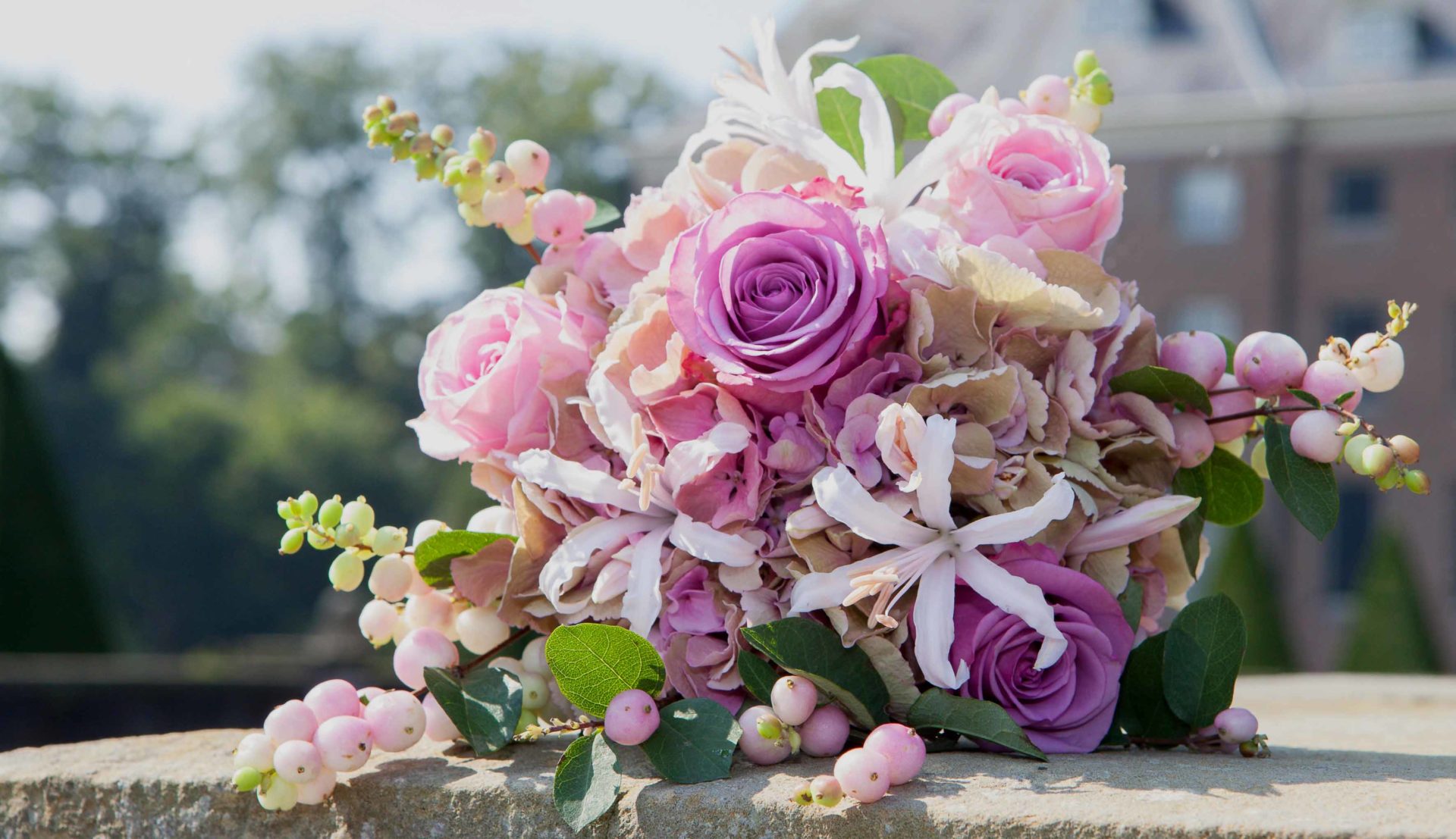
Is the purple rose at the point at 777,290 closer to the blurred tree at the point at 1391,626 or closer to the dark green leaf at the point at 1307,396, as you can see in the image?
the dark green leaf at the point at 1307,396

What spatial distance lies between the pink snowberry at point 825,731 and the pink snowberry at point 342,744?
41 cm

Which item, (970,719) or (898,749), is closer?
(898,749)

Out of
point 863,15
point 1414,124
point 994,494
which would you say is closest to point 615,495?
point 994,494

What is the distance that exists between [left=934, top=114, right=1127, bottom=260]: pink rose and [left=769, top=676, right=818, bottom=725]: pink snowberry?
481 mm

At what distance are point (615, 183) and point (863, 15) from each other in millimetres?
9657

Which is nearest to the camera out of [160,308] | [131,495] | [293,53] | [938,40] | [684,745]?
[684,745]

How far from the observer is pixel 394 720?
1.32 meters

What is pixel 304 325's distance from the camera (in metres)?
32.7

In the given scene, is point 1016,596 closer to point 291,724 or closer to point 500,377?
point 500,377

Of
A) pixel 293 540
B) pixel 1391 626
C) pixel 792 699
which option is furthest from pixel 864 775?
pixel 1391 626

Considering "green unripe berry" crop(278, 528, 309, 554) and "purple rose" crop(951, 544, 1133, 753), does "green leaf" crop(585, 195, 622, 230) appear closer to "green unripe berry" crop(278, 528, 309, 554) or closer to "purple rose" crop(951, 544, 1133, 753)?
"green unripe berry" crop(278, 528, 309, 554)

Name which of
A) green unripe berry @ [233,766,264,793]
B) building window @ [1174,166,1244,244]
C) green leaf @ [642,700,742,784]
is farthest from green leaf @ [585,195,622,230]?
building window @ [1174,166,1244,244]

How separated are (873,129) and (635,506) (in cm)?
47

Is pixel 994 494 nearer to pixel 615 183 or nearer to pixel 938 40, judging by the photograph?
pixel 938 40
